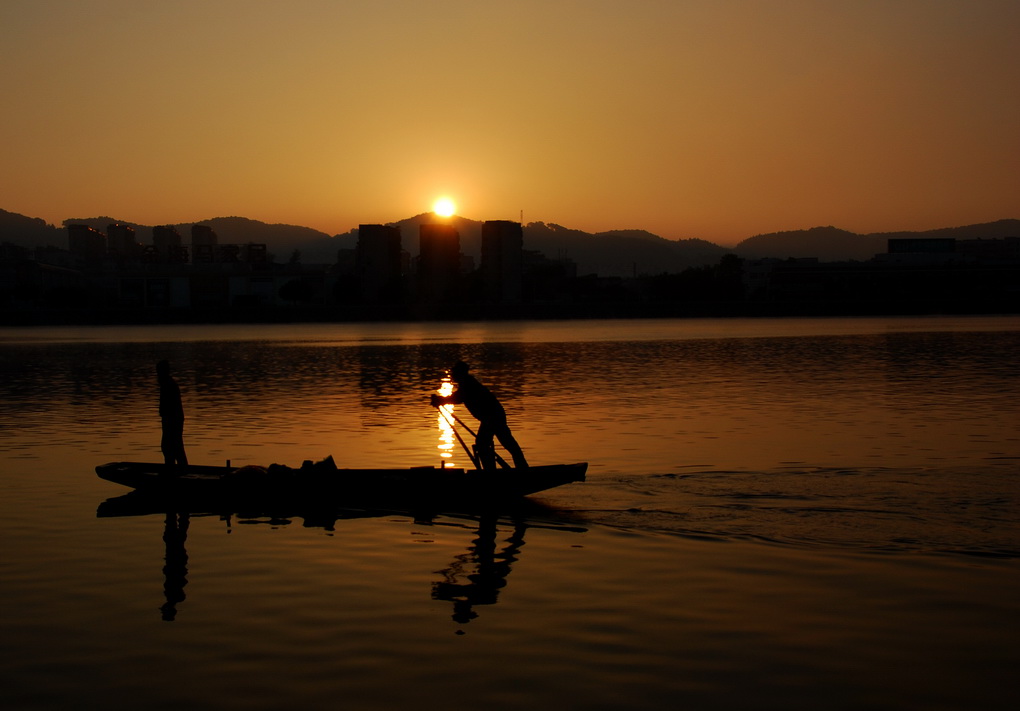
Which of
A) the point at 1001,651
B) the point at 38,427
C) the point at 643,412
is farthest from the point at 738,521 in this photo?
the point at 38,427

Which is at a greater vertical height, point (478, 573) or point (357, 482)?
point (357, 482)

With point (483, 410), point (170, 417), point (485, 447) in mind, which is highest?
point (483, 410)

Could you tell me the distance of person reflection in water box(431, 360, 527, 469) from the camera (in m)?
19.6

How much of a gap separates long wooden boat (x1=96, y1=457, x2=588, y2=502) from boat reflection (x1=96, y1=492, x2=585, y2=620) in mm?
304

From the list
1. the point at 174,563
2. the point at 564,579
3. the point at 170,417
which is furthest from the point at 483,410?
the point at 170,417

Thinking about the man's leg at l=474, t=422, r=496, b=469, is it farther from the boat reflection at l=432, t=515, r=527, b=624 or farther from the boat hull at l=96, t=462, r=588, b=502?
the boat reflection at l=432, t=515, r=527, b=624

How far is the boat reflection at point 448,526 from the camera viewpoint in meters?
14.2

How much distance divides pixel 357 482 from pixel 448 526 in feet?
7.75

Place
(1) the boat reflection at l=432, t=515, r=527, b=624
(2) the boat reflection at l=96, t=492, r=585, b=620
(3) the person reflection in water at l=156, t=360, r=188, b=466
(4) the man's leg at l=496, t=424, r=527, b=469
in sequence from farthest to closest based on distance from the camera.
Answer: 1. (3) the person reflection in water at l=156, t=360, r=188, b=466
2. (4) the man's leg at l=496, t=424, r=527, b=469
3. (2) the boat reflection at l=96, t=492, r=585, b=620
4. (1) the boat reflection at l=432, t=515, r=527, b=624

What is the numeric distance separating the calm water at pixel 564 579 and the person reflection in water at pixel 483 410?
1.26 m

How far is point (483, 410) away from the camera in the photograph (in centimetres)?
2008

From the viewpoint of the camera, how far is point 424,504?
20047mm

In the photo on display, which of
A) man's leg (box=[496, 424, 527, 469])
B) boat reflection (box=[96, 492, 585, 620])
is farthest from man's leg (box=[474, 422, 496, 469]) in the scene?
boat reflection (box=[96, 492, 585, 620])

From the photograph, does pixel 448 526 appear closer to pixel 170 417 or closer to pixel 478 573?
pixel 478 573
